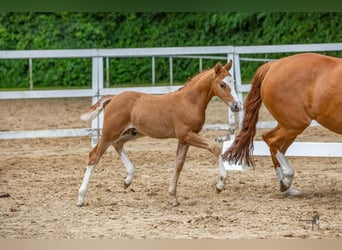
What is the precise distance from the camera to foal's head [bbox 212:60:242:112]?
4.95 metres

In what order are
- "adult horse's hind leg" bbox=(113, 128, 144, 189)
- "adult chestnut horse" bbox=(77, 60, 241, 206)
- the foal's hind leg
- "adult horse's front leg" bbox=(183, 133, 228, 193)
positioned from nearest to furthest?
"adult horse's front leg" bbox=(183, 133, 228, 193) → "adult chestnut horse" bbox=(77, 60, 241, 206) → the foal's hind leg → "adult horse's hind leg" bbox=(113, 128, 144, 189)

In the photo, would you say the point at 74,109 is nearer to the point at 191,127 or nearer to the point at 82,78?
the point at 82,78

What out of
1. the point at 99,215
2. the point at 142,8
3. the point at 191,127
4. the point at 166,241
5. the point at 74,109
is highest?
the point at 142,8

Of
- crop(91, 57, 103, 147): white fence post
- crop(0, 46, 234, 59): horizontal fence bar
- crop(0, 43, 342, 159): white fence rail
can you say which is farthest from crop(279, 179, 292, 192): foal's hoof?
crop(91, 57, 103, 147): white fence post

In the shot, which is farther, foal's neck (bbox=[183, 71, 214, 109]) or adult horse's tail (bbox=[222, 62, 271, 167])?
adult horse's tail (bbox=[222, 62, 271, 167])

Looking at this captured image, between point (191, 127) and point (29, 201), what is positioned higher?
point (191, 127)

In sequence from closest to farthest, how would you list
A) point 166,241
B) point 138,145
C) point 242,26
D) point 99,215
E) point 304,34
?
point 166,241 < point 99,215 < point 138,145 < point 304,34 < point 242,26

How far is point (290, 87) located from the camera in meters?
5.46

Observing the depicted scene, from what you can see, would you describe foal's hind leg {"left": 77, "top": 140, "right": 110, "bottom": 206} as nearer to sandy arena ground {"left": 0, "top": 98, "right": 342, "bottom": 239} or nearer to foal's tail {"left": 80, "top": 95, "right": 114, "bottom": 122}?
sandy arena ground {"left": 0, "top": 98, "right": 342, "bottom": 239}

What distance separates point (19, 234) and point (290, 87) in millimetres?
2579

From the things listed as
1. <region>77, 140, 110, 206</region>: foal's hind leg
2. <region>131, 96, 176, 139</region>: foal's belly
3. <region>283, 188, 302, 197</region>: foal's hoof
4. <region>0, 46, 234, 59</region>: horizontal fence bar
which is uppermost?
<region>0, 46, 234, 59</region>: horizontal fence bar

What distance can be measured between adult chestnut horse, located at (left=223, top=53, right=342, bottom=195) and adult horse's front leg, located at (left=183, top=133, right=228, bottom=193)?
740 mm

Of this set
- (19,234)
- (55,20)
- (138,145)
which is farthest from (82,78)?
(19,234)

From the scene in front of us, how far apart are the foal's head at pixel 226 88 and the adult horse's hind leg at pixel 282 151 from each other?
0.77m
